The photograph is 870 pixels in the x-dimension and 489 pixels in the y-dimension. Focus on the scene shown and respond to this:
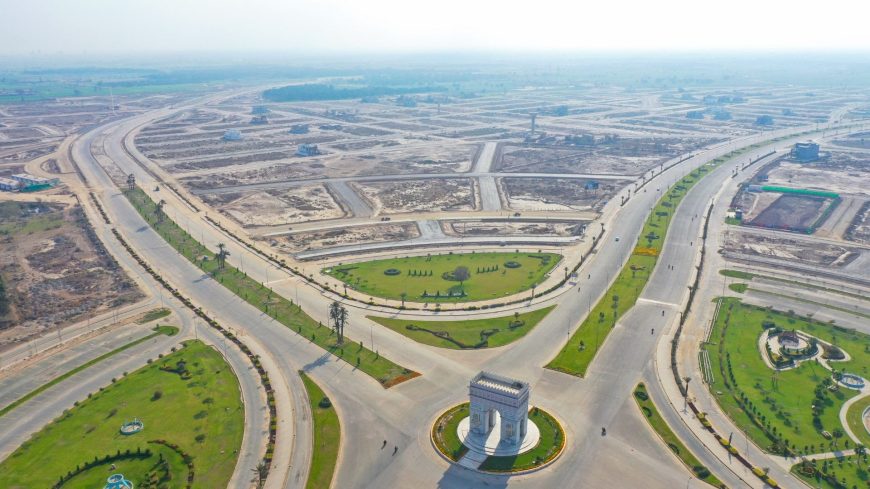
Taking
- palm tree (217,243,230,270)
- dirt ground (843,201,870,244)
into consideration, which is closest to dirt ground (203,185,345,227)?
palm tree (217,243,230,270)

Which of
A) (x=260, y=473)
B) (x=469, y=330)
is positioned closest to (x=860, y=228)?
(x=469, y=330)

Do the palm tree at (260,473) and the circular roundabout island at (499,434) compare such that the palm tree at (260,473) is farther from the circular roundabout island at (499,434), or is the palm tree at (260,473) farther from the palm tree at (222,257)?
the palm tree at (222,257)

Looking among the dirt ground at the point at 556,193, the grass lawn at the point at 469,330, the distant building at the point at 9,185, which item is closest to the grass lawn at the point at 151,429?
the grass lawn at the point at 469,330

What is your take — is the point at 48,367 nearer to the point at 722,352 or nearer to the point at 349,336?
the point at 349,336

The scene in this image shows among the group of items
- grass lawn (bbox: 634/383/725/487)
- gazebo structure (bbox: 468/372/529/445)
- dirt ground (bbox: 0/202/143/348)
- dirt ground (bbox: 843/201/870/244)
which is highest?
gazebo structure (bbox: 468/372/529/445)

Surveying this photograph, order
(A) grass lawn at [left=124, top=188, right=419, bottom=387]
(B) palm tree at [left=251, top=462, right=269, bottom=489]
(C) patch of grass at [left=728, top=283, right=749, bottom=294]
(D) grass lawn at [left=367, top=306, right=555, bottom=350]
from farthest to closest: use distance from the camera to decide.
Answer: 1. (C) patch of grass at [left=728, top=283, right=749, bottom=294]
2. (D) grass lawn at [left=367, top=306, right=555, bottom=350]
3. (A) grass lawn at [left=124, top=188, right=419, bottom=387]
4. (B) palm tree at [left=251, top=462, right=269, bottom=489]

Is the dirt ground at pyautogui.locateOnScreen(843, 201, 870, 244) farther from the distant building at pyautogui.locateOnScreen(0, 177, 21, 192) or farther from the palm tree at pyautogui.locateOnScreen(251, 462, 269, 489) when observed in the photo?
the distant building at pyautogui.locateOnScreen(0, 177, 21, 192)

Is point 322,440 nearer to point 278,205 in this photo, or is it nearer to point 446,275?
point 446,275
